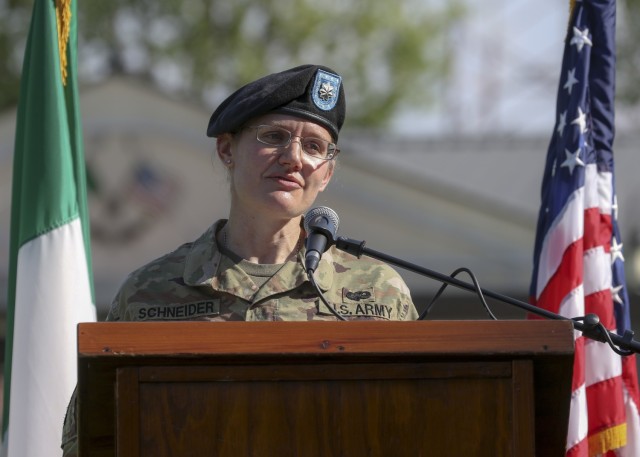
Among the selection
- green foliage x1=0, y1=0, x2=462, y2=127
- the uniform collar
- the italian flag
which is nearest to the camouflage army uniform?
the uniform collar

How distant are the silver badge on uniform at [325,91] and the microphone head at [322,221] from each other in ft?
1.47

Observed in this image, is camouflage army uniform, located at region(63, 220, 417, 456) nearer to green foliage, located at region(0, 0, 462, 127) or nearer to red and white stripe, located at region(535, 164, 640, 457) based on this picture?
red and white stripe, located at region(535, 164, 640, 457)

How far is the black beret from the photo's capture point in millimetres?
3207

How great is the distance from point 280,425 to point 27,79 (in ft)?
8.11

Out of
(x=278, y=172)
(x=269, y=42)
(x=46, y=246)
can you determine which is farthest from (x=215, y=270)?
(x=269, y=42)

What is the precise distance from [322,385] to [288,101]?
38.0 inches

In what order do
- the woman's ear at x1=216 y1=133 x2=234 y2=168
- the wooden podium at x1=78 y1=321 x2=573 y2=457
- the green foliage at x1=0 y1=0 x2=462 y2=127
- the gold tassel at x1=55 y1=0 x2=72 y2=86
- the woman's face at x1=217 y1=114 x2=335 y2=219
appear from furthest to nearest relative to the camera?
the green foliage at x1=0 y1=0 x2=462 y2=127, the gold tassel at x1=55 y1=0 x2=72 y2=86, the woman's ear at x1=216 y1=133 x2=234 y2=168, the woman's face at x1=217 y1=114 x2=335 y2=219, the wooden podium at x1=78 y1=321 x2=573 y2=457

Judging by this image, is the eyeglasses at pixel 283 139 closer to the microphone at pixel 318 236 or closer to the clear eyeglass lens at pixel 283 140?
the clear eyeglass lens at pixel 283 140

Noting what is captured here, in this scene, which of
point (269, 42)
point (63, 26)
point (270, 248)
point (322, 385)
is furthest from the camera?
point (269, 42)

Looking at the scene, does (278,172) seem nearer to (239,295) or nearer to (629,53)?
(239,295)

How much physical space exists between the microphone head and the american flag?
1492mm

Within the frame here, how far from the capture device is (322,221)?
112 inches

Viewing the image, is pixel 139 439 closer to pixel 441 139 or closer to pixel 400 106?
pixel 441 139

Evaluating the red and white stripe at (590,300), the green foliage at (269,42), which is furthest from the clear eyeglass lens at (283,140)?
the green foliage at (269,42)
